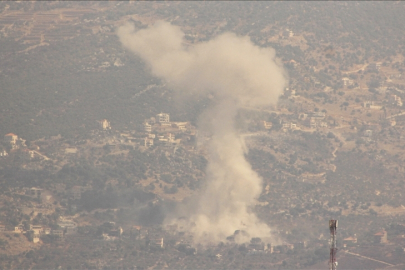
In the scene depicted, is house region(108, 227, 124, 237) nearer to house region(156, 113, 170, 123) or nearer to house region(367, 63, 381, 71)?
house region(156, 113, 170, 123)

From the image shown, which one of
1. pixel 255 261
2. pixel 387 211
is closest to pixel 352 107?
pixel 387 211

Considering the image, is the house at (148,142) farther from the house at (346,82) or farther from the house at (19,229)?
the house at (346,82)

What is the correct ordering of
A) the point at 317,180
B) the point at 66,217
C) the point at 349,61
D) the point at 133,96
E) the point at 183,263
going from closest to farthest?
the point at 183,263 → the point at 66,217 → the point at 317,180 → the point at 133,96 → the point at 349,61

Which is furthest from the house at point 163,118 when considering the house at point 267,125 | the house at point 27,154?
the house at point 27,154

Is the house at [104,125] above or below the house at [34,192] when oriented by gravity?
above

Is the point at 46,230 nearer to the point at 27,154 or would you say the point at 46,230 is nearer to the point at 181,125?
the point at 27,154

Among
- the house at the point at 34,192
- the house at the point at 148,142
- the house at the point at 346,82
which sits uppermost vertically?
the house at the point at 346,82

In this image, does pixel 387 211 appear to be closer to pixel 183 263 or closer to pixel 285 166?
pixel 285 166

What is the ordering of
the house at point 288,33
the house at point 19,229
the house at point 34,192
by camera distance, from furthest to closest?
the house at point 288,33 < the house at point 34,192 < the house at point 19,229
